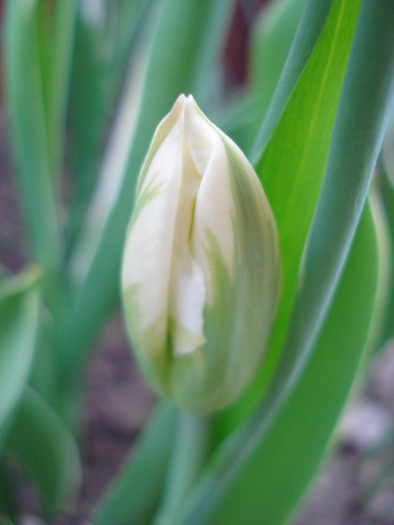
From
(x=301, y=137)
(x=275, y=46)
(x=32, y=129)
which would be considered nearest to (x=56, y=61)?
(x=32, y=129)

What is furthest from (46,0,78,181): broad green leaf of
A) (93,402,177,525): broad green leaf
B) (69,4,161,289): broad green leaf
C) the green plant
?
(93,402,177,525): broad green leaf

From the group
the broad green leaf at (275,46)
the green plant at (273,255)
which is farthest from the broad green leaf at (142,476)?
the broad green leaf at (275,46)

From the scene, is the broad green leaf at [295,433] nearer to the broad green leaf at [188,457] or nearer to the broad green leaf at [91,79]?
the broad green leaf at [188,457]

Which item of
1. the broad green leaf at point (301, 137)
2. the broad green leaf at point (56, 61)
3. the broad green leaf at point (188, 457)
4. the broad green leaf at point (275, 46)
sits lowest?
the broad green leaf at point (188, 457)

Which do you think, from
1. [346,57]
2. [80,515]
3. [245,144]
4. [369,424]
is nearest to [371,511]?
[369,424]

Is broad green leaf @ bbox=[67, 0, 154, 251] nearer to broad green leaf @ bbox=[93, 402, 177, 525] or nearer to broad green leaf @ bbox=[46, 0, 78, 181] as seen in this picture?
broad green leaf @ bbox=[46, 0, 78, 181]

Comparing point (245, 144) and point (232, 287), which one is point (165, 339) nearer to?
point (232, 287)
